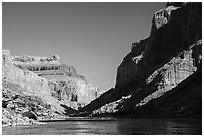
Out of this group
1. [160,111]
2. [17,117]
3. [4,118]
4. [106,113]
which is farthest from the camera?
[106,113]

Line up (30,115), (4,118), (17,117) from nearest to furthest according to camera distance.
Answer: (4,118) → (17,117) → (30,115)

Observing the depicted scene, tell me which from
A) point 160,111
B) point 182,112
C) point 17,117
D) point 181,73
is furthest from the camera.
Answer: point 181,73

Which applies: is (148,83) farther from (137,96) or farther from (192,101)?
(192,101)

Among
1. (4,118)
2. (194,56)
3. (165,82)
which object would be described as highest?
(194,56)

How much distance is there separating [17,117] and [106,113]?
9469 cm

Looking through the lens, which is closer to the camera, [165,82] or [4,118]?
[4,118]

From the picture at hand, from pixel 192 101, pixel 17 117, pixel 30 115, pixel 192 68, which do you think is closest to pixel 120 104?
pixel 192 68

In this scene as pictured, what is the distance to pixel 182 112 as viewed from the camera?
14138 cm

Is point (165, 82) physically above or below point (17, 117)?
above

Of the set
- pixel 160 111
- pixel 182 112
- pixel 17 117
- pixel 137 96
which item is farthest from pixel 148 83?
pixel 17 117

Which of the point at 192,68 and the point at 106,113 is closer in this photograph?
the point at 106,113

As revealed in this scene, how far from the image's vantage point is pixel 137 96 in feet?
628

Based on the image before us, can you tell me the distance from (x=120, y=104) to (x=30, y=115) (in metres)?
87.5

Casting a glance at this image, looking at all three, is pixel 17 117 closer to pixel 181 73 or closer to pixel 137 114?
Answer: pixel 137 114
